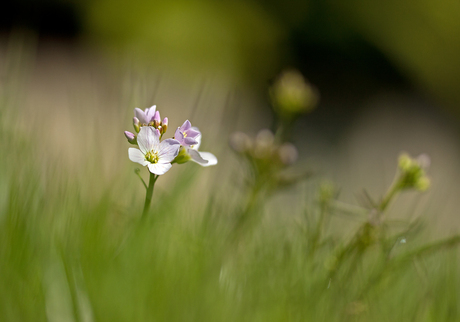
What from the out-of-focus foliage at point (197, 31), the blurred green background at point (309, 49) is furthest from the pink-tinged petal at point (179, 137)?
the out-of-focus foliage at point (197, 31)

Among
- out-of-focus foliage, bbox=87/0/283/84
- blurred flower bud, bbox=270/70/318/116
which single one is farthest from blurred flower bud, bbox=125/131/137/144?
out-of-focus foliage, bbox=87/0/283/84

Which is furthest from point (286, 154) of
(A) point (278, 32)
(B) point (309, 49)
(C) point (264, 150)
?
(B) point (309, 49)

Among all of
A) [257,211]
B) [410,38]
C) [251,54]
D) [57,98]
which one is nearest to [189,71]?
[251,54]

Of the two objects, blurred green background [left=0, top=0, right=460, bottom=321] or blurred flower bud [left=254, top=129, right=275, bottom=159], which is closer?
blurred green background [left=0, top=0, right=460, bottom=321]

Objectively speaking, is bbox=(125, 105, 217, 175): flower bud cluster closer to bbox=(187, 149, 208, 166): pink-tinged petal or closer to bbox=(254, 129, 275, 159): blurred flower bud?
bbox=(187, 149, 208, 166): pink-tinged petal

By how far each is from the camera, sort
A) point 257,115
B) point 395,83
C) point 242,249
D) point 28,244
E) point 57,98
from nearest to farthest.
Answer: point 28,244 < point 242,249 < point 57,98 < point 257,115 < point 395,83

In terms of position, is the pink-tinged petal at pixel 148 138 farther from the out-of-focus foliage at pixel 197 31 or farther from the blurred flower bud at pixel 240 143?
the out-of-focus foliage at pixel 197 31

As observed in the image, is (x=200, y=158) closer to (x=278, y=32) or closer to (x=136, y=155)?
(x=136, y=155)

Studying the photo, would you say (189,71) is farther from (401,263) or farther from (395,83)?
(401,263)
